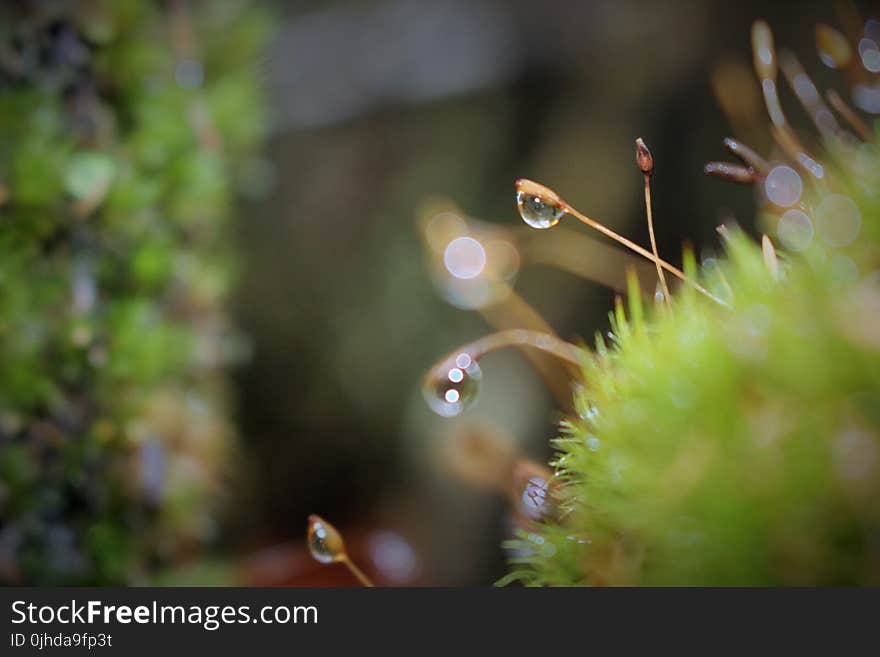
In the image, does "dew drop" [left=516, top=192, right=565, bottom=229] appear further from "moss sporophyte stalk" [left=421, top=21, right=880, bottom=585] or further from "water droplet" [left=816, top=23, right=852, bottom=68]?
"water droplet" [left=816, top=23, right=852, bottom=68]

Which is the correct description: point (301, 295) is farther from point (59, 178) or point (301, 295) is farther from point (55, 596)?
point (55, 596)

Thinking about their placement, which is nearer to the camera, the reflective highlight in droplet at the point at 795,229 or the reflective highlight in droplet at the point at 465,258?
the reflective highlight in droplet at the point at 795,229

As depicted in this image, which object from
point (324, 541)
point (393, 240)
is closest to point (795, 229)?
point (324, 541)

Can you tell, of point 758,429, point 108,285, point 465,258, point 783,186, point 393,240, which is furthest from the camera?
point 393,240

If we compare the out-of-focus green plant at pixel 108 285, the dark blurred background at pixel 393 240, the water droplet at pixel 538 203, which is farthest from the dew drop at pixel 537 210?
the dark blurred background at pixel 393 240

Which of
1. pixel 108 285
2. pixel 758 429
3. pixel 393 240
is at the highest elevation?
pixel 393 240

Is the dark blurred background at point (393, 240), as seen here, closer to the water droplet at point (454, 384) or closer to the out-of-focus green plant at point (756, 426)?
the water droplet at point (454, 384)

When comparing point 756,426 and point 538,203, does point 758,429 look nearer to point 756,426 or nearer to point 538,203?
point 756,426

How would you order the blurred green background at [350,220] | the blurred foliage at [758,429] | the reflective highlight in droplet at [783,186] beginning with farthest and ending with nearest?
the blurred green background at [350,220], the reflective highlight in droplet at [783,186], the blurred foliage at [758,429]
